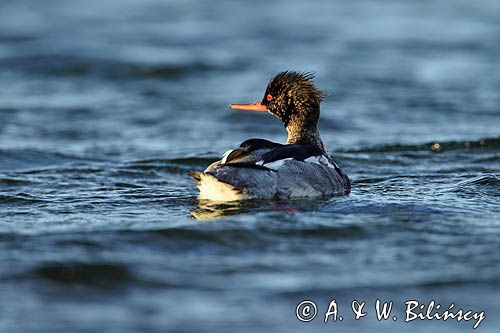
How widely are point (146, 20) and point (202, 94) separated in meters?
9.23

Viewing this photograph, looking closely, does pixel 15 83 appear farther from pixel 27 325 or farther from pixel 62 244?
pixel 27 325

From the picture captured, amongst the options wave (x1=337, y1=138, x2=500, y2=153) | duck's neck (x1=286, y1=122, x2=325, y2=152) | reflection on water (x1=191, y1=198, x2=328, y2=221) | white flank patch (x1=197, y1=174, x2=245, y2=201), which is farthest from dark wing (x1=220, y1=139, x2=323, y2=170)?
wave (x1=337, y1=138, x2=500, y2=153)

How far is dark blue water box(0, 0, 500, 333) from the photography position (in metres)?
7.50

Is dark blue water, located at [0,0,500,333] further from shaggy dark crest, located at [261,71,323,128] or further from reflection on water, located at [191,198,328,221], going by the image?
shaggy dark crest, located at [261,71,323,128]

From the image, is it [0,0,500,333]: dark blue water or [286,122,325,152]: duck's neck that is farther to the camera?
[286,122,325,152]: duck's neck

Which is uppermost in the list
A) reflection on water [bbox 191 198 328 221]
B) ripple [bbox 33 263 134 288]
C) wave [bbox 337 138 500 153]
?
wave [bbox 337 138 500 153]

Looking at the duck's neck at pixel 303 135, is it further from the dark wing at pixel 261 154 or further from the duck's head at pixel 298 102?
the dark wing at pixel 261 154

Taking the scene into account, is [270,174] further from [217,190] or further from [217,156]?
[217,156]

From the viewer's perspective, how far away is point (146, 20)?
2764 centimetres

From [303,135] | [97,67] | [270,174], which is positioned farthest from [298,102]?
[97,67]

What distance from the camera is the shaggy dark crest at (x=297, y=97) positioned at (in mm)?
11531

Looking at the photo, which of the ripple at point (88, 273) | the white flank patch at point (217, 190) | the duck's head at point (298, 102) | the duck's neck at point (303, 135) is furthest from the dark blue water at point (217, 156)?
the duck's head at point (298, 102)

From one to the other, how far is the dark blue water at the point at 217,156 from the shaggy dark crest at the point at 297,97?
106 cm

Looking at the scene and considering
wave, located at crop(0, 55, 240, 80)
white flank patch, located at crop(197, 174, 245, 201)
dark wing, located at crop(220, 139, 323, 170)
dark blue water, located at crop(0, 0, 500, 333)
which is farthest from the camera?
wave, located at crop(0, 55, 240, 80)
